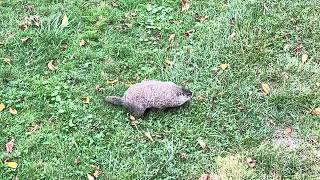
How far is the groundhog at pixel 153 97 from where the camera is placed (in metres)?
4.92

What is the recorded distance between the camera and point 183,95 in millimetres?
4965

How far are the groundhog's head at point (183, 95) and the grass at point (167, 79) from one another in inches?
5.1

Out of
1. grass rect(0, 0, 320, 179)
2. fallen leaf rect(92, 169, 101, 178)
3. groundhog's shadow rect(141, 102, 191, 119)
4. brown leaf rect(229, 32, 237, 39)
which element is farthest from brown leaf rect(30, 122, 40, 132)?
brown leaf rect(229, 32, 237, 39)

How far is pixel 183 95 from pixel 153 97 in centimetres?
28

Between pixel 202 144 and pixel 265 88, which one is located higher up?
pixel 265 88

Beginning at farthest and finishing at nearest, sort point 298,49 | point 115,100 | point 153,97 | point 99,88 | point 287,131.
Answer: point 298,49
point 99,88
point 115,100
point 153,97
point 287,131

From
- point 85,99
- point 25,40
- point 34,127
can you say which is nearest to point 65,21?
point 25,40

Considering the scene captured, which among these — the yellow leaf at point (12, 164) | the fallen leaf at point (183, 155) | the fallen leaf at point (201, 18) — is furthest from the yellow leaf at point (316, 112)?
the yellow leaf at point (12, 164)

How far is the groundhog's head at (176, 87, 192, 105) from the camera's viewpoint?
Answer: 4953 millimetres

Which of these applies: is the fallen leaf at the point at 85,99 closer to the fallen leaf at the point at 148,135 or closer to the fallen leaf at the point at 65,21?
the fallen leaf at the point at 148,135

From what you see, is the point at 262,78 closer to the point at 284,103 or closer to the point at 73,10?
the point at 284,103

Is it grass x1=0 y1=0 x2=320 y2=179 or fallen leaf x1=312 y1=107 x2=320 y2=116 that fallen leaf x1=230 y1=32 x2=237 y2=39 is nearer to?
grass x1=0 y1=0 x2=320 y2=179

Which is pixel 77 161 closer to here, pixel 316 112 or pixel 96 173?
pixel 96 173

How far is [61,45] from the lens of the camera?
593 cm
